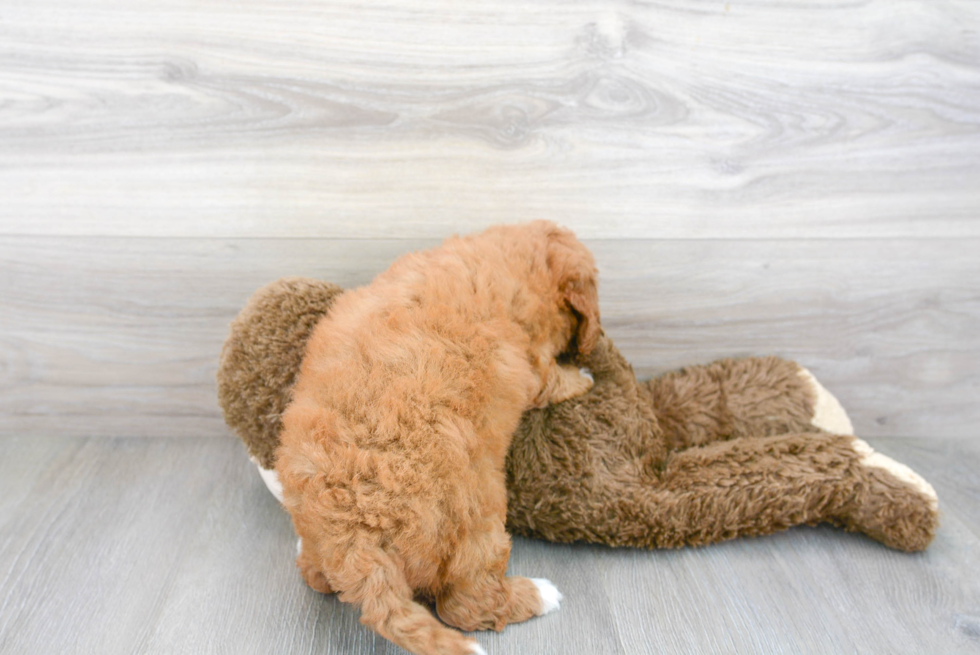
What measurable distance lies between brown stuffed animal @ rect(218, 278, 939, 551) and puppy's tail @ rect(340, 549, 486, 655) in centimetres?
39

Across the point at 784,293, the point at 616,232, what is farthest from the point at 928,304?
the point at 616,232

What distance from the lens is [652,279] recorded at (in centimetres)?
138

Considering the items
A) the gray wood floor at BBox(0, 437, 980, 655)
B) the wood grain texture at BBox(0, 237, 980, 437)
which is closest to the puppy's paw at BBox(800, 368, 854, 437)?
the wood grain texture at BBox(0, 237, 980, 437)

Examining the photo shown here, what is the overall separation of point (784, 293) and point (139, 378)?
1.46 meters

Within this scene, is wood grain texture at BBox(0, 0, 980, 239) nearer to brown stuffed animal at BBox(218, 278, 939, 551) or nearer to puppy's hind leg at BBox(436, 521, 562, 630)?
brown stuffed animal at BBox(218, 278, 939, 551)

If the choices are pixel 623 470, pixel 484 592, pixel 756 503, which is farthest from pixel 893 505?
pixel 484 592

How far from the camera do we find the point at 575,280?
3.49 ft

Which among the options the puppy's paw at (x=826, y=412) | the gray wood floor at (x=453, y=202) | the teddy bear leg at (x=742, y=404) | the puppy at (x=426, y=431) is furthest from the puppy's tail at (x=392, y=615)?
the puppy's paw at (x=826, y=412)

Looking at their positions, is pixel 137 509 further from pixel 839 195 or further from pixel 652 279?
pixel 839 195

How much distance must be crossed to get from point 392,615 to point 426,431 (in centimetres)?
23

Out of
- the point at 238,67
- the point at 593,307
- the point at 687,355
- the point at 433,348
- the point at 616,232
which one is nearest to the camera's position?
the point at 433,348

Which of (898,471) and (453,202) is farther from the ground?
(453,202)

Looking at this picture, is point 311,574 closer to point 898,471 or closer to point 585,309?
point 585,309

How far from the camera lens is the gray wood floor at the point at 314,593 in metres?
0.96
